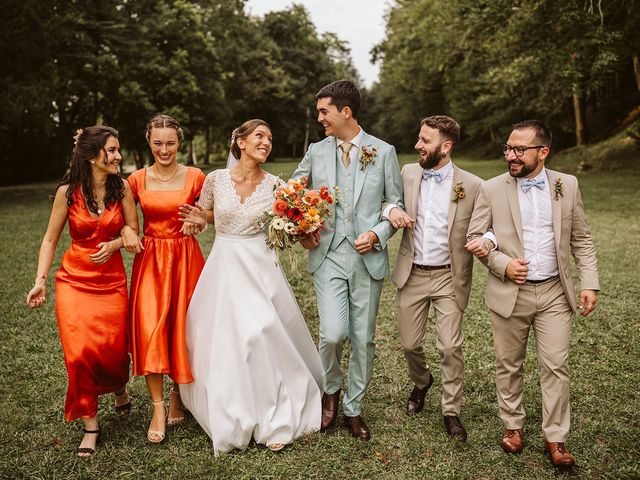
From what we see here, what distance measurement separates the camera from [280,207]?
176 inches

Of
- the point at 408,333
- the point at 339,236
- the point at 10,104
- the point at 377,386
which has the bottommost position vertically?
the point at 377,386

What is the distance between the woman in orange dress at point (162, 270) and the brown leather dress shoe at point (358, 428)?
1.35 metres

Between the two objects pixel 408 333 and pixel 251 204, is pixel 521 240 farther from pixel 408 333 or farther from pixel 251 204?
pixel 251 204

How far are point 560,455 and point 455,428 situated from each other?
0.82 metres

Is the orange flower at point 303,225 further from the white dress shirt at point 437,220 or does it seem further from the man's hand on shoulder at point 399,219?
the white dress shirt at point 437,220

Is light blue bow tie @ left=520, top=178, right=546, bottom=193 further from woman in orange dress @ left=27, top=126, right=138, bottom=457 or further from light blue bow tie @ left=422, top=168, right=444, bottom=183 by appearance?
woman in orange dress @ left=27, top=126, right=138, bottom=457

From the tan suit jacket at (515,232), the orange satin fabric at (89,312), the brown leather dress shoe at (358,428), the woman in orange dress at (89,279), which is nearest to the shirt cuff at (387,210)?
the tan suit jacket at (515,232)

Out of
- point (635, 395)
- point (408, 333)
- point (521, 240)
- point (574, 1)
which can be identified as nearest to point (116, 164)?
point (408, 333)

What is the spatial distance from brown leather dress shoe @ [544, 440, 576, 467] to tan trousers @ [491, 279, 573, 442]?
53mm

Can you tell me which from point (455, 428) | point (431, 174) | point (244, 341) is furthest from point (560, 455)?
point (244, 341)

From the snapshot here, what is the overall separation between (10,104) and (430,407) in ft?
63.7

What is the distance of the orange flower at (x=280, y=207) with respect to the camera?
14.7ft

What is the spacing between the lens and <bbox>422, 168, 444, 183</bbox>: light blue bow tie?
4.72 meters

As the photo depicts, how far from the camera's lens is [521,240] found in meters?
4.28
